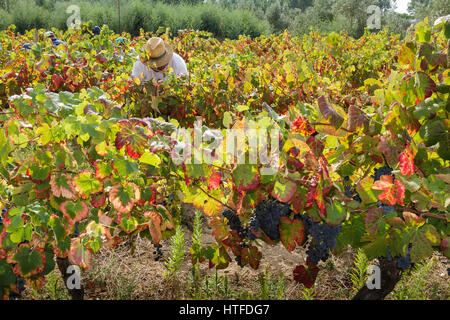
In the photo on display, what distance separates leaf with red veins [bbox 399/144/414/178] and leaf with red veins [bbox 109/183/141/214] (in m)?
0.87

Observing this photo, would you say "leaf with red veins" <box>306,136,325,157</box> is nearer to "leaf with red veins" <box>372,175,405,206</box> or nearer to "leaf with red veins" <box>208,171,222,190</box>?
"leaf with red veins" <box>372,175,405,206</box>

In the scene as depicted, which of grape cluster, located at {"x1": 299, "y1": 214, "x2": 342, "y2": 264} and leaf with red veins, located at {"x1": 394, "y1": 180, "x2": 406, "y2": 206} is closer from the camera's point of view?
leaf with red veins, located at {"x1": 394, "y1": 180, "x2": 406, "y2": 206}

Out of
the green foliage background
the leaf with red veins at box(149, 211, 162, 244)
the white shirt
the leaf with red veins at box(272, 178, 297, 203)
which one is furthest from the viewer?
the green foliage background

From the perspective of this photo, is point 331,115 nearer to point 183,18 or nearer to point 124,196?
point 124,196

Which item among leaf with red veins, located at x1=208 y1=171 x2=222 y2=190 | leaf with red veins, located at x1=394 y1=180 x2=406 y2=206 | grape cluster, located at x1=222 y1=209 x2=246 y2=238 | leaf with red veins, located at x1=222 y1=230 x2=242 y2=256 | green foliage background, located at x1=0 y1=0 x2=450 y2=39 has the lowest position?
green foliage background, located at x1=0 y1=0 x2=450 y2=39

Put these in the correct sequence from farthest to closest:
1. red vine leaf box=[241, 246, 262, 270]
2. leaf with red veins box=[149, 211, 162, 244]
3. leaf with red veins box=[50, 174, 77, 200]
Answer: red vine leaf box=[241, 246, 262, 270] < leaf with red veins box=[149, 211, 162, 244] < leaf with red veins box=[50, 174, 77, 200]

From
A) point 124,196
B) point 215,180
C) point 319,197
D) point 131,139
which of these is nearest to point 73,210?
point 124,196

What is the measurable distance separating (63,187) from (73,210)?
0.32ft

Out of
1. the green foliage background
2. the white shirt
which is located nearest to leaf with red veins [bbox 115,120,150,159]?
the white shirt

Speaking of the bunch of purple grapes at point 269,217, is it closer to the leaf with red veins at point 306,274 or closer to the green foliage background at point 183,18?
the leaf with red veins at point 306,274

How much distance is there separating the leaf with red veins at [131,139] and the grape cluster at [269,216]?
1.55 feet

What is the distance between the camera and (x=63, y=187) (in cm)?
133

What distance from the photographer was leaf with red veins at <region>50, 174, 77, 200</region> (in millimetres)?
1320

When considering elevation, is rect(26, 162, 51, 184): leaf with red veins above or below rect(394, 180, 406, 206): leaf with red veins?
below
